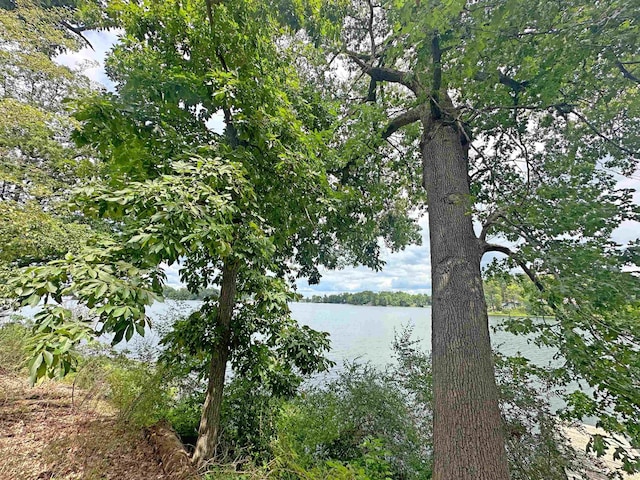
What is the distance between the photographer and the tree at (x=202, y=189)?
1339 millimetres

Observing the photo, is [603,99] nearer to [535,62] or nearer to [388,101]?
[535,62]

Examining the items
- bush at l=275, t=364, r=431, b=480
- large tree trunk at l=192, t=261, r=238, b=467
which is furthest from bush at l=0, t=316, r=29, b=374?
bush at l=275, t=364, r=431, b=480

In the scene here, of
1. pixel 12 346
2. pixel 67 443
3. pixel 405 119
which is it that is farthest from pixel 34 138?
pixel 405 119

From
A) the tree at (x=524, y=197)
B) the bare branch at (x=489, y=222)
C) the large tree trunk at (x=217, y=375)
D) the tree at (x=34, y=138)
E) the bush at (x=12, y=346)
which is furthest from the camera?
the bush at (x=12, y=346)

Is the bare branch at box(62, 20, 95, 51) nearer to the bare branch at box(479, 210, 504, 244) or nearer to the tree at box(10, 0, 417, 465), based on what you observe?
the tree at box(10, 0, 417, 465)

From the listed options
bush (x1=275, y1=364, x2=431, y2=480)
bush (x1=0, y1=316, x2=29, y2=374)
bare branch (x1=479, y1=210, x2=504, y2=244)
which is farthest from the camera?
bush (x1=0, y1=316, x2=29, y2=374)

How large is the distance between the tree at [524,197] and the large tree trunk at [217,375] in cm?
196

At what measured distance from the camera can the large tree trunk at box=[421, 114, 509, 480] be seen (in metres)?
1.85

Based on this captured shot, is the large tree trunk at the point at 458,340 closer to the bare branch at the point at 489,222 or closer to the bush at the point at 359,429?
the bare branch at the point at 489,222

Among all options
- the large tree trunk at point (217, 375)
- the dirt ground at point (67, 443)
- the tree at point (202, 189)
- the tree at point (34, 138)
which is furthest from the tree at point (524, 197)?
the tree at point (34, 138)

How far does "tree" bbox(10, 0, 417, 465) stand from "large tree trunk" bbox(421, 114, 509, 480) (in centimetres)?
106

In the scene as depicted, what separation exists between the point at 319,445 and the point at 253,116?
3.74 metres

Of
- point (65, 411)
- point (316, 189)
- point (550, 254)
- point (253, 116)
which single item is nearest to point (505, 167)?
point (550, 254)

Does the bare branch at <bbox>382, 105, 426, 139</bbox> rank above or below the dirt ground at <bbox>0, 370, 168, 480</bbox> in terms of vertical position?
above
